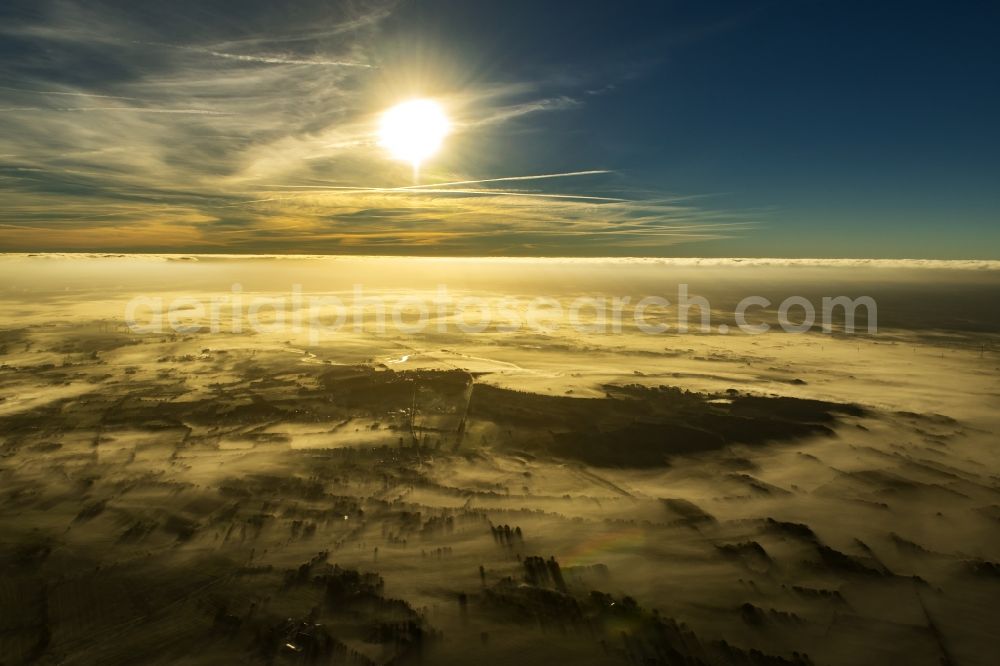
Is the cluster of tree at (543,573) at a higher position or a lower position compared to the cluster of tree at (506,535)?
lower

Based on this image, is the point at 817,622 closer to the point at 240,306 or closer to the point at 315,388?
the point at 315,388

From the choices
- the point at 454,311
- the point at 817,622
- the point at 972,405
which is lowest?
the point at 817,622

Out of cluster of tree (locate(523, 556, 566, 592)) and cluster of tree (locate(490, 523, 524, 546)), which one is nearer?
cluster of tree (locate(523, 556, 566, 592))

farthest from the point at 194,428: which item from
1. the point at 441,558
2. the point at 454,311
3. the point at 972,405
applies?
the point at 454,311

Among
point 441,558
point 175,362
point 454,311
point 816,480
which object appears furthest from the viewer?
point 454,311

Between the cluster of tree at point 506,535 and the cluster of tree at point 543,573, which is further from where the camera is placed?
the cluster of tree at point 506,535

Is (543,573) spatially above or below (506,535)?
below

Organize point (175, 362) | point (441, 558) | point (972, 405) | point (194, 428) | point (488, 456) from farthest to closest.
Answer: point (175, 362)
point (972, 405)
point (194, 428)
point (488, 456)
point (441, 558)

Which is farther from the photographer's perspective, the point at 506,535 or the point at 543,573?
the point at 506,535

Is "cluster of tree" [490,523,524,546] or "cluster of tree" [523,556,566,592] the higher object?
"cluster of tree" [490,523,524,546]

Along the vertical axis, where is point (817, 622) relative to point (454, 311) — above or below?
below

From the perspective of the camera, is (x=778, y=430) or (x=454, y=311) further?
(x=454, y=311)
